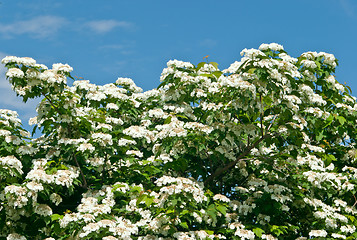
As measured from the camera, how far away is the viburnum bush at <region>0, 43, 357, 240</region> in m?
9.87

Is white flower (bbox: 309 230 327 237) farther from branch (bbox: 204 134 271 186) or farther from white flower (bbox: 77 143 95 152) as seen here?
white flower (bbox: 77 143 95 152)

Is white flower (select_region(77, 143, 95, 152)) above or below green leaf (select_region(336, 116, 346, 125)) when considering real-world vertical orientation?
below

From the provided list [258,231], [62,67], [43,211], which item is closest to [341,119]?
[258,231]

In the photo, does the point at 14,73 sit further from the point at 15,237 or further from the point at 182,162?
the point at 182,162

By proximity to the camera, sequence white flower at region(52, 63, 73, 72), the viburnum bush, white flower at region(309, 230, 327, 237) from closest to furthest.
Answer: the viburnum bush < white flower at region(309, 230, 327, 237) < white flower at region(52, 63, 73, 72)

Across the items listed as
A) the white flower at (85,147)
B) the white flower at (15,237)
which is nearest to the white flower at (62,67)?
the white flower at (85,147)

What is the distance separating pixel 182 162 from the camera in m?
10.5

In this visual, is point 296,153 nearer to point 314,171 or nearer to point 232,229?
point 314,171

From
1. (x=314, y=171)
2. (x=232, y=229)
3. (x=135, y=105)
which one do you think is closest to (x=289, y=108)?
(x=314, y=171)

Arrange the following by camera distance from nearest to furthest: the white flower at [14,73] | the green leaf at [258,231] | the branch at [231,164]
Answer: the green leaf at [258,231] < the white flower at [14,73] < the branch at [231,164]

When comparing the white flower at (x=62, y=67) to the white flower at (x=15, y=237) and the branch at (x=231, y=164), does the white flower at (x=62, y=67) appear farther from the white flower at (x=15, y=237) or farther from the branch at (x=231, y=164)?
the branch at (x=231, y=164)

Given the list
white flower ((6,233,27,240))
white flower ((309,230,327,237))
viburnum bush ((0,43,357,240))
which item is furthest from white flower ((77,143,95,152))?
white flower ((309,230,327,237))

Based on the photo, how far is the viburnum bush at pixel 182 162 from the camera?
9.87 meters

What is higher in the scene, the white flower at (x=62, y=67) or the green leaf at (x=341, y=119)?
the green leaf at (x=341, y=119)
